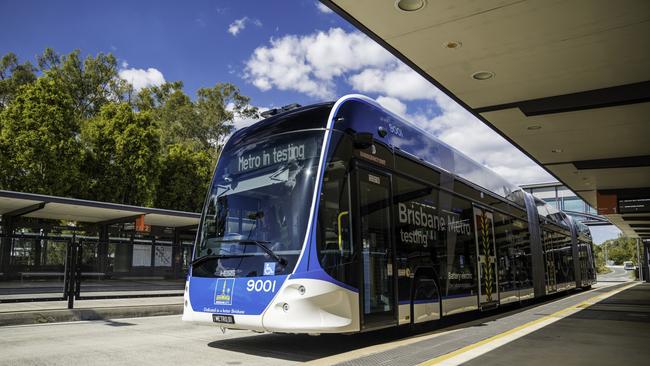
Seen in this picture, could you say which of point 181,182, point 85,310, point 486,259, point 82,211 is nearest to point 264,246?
point 486,259

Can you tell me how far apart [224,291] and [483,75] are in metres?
6.34

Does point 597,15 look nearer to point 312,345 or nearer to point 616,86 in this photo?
point 616,86

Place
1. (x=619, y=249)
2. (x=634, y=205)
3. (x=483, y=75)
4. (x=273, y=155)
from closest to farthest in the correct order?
(x=273, y=155), (x=483, y=75), (x=634, y=205), (x=619, y=249)

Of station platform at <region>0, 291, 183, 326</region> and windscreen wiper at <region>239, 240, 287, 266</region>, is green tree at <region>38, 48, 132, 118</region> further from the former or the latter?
windscreen wiper at <region>239, 240, 287, 266</region>

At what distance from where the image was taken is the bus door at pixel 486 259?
35.2 ft

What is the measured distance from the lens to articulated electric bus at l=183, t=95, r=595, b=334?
20.4 ft

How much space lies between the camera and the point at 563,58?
8703mm

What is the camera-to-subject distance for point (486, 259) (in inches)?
439

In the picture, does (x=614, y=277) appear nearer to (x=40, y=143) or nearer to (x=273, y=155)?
(x=40, y=143)

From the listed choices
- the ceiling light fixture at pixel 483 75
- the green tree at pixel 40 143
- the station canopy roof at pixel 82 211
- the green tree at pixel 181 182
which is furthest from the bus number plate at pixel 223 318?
the green tree at pixel 181 182

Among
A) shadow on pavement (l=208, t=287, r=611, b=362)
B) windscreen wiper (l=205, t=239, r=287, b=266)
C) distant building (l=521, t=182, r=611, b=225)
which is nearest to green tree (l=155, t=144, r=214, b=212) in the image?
distant building (l=521, t=182, r=611, b=225)

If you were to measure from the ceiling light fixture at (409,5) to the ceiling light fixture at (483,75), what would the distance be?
2.92m

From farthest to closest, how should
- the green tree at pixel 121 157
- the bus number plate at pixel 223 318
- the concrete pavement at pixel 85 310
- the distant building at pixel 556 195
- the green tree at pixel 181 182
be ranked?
1. the distant building at pixel 556 195
2. the green tree at pixel 181 182
3. the green tree at pixel 121 157
4. the concrete pavement at pixel 85 310
5. the bus number plate at pixel 223 318

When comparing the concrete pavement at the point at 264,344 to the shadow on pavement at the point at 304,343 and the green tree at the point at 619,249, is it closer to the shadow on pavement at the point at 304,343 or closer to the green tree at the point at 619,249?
the shadow on pavement at the point at 304,343
